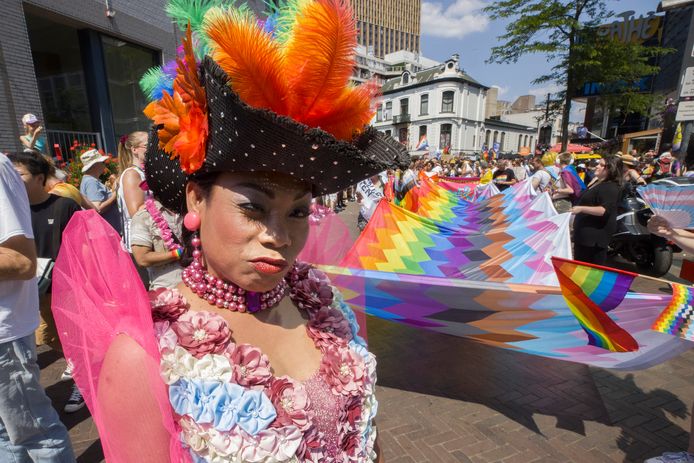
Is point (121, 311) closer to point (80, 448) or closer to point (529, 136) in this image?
point (80, 448)

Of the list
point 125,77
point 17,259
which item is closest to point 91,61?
point 125,77

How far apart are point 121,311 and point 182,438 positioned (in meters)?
0.35

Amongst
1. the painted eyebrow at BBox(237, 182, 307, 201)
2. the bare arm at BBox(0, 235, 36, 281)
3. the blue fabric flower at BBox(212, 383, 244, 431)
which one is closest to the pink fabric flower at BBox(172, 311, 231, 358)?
the blue fabric flower at BBox(212, 383, 244, 431)

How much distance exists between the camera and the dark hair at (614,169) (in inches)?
172

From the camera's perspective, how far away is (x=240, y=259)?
1004 millimetres

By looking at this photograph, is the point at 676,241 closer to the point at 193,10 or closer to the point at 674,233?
the point at 674,233

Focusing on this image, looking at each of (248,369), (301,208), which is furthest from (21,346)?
(301,208)

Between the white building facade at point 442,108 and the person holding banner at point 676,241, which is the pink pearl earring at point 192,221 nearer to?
the person holding banner at point 676,241

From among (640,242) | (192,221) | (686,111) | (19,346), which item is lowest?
(640,242)

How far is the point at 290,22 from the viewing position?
1044mm

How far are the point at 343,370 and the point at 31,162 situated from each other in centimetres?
275

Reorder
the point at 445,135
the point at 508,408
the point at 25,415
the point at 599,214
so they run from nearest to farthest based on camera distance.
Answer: the point at 25,415 → the point at 508,408 → the point at 599,214 → the point at 445,135

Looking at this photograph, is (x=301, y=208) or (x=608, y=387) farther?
(x=608, y=387)

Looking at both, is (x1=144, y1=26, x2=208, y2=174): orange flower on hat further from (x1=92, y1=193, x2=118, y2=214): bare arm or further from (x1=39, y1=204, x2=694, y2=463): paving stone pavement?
(x1=92, y1=193, x2=118, y2=214): bare arm
